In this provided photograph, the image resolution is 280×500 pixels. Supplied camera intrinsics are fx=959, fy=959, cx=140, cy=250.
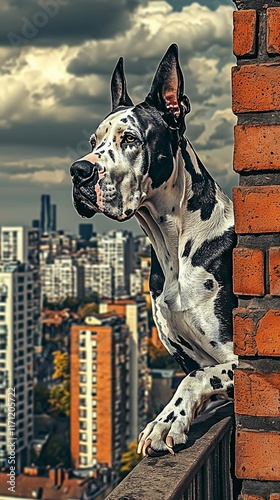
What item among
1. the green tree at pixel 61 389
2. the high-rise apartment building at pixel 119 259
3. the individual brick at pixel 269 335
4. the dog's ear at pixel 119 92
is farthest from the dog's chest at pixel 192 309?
the high-rise apartment building at pixel 119 259

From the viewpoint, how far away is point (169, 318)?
2201mm

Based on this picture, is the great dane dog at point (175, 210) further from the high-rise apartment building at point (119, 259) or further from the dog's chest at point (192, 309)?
the high-rise apartment building at point (119, 259)

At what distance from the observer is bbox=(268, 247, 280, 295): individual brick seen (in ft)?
5.20

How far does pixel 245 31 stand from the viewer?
62.7 inches

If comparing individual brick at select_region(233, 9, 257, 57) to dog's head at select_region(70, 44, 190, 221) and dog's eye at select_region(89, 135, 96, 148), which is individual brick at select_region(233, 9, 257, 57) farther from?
dog's eye at select_region(89, 135, 96, 148)

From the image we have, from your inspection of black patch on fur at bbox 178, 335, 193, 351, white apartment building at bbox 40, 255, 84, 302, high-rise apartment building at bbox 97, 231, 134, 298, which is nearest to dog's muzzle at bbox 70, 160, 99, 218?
black patch on fur at bbox 178, 335, 193, 351

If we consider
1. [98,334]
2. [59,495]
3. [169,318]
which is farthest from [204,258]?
[98,334]

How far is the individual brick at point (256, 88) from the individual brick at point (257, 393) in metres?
0.44

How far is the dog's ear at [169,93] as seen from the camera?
2.12 m

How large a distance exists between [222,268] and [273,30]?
697 mm

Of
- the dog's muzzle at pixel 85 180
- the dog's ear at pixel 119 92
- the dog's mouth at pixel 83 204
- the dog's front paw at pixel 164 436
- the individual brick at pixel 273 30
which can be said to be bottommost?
the dog's front paw at pixel 164 436

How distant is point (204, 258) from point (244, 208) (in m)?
0.54

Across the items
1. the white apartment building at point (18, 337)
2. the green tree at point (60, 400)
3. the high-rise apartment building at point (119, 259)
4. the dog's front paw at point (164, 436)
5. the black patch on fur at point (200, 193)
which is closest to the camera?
the dog's front paw at point (164, 436)

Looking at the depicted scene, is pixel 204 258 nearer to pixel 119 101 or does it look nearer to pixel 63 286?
pixel 119 101
